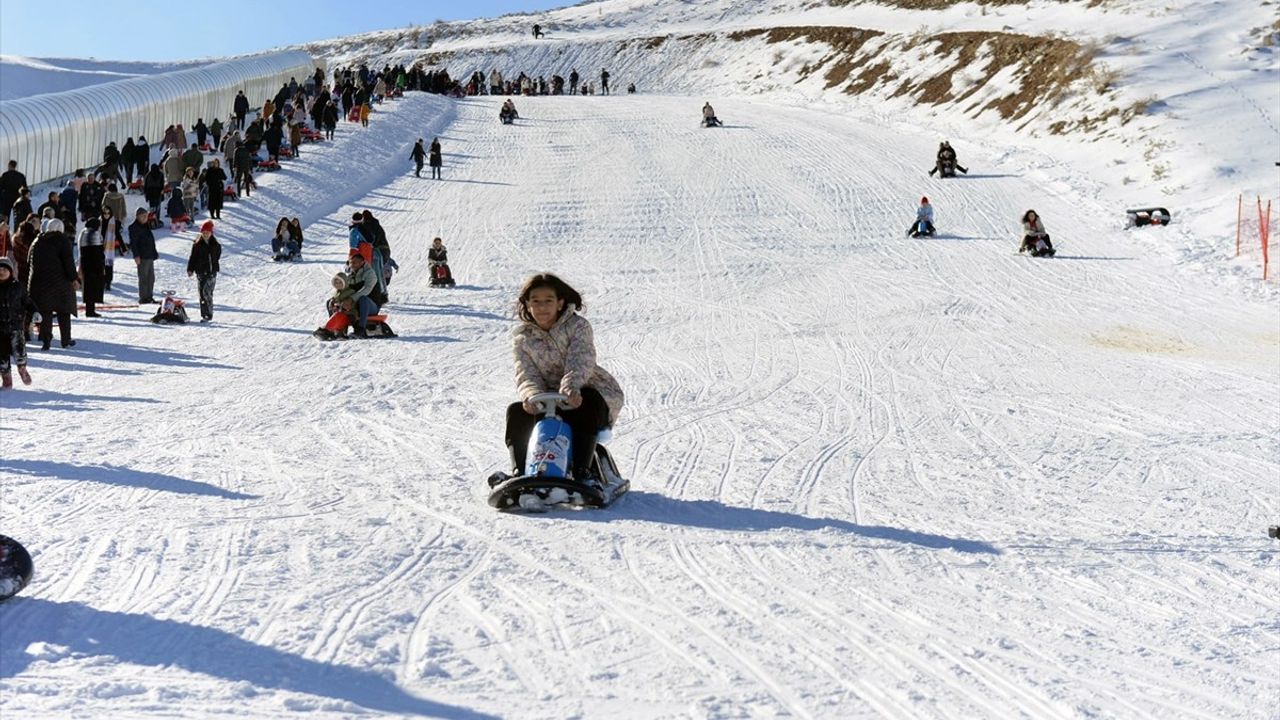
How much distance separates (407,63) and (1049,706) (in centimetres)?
8244

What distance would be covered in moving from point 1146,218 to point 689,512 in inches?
863

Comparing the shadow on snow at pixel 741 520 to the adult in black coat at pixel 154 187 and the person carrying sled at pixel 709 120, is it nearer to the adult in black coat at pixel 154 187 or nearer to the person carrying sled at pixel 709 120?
the adult in black coat at pixel 154 187

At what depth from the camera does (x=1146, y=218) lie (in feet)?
90.3

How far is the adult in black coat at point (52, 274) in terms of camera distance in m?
14.3

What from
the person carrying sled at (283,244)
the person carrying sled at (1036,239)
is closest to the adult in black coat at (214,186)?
the person carrying sled at (283,244)

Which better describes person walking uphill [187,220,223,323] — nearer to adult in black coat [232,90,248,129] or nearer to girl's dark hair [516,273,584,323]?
girl's dark hair [516,273,584,323]

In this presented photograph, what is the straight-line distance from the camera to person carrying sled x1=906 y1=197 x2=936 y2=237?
26.9 m

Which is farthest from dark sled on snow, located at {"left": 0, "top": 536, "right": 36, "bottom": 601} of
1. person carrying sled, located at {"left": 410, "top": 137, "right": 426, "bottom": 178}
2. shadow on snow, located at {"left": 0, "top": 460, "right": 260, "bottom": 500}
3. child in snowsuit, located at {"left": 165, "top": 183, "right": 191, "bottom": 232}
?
person carrying sled, located at {"left": 410, "top": 137, "right": 426, "bottom": 178}

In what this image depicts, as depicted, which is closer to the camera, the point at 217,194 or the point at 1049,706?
the point at 1049,706

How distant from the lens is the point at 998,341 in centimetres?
1706

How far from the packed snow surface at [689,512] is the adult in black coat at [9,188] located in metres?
2.24

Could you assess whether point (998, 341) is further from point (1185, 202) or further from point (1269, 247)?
point (1185, 202)

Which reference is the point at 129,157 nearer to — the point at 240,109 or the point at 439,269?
the point at 240,109

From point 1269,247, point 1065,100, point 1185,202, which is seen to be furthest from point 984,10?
point 1269,247
